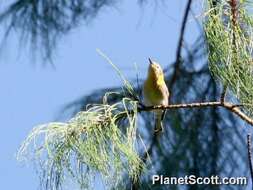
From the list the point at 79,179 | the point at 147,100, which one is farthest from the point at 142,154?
the point at 79,179

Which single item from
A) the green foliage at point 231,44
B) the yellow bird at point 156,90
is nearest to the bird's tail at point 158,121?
the yellow bird at point 156,90

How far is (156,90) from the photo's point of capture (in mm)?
1358

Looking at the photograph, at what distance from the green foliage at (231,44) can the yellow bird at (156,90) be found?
11.6 inches

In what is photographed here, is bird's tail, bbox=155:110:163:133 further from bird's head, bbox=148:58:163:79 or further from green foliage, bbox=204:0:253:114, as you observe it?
green foliage, bbox=204:0:253:114

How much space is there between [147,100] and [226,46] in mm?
369

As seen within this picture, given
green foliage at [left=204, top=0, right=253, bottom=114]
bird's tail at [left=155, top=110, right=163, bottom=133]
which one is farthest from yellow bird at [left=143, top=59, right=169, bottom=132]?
green foliage at [left=204, top=0, right=253, bottom=114]

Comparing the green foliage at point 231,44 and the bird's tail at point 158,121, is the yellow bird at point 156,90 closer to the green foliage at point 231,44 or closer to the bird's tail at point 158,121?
the bird's tail at point 158,121

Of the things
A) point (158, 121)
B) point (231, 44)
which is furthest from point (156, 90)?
point (231, 44)

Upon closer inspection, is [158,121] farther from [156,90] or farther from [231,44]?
[231,44]

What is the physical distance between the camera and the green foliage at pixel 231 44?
104cm

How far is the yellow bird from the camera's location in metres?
1.36

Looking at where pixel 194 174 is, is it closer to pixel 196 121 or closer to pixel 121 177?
pixel 196 121

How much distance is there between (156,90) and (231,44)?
33 centimetres

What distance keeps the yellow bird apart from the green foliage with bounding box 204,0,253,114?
30 cm
